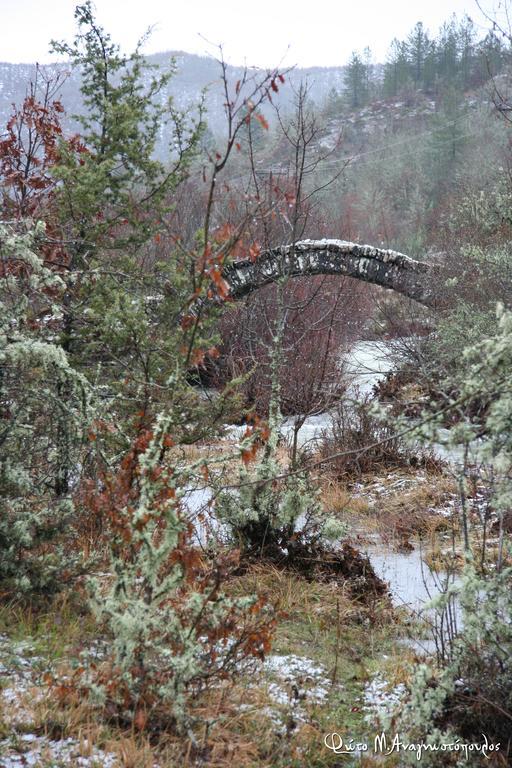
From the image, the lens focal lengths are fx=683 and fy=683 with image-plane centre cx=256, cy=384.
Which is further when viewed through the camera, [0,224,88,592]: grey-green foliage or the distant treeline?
the distant treeline

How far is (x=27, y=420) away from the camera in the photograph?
446 cm

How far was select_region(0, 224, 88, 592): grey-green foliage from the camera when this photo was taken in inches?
144

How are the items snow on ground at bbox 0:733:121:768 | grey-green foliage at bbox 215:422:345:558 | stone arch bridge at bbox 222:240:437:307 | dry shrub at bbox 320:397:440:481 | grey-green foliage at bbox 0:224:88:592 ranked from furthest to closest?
stone arch bridge at bbox 222:240:437:307
dry shrub at bbox 320:397:440:481
grey-green foliage at bbox 215:422:345:558
grey-green foliage at bbox 0:224:88:592
snow on ground at bbox 0:733:121:768

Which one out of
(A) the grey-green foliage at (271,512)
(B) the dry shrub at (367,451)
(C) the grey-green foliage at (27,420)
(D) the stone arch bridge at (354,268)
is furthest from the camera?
(D) the stone arch bridge at (354,268)

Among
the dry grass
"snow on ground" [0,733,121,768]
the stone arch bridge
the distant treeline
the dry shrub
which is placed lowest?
"snow on ground" [0,733,121,768]

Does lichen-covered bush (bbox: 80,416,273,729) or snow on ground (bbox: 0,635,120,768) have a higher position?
lichen-covered bush (bbox: 80,416,273,729)

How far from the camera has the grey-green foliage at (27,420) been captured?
144 inches

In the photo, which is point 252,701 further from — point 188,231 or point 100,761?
point 188,231

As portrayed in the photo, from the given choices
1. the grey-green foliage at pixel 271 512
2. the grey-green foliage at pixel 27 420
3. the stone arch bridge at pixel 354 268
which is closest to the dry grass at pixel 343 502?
the grey-green foliage at pixel 271 512

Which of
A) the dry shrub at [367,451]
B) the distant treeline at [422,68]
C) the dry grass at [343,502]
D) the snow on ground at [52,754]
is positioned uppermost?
the distant treeline at [422,68]

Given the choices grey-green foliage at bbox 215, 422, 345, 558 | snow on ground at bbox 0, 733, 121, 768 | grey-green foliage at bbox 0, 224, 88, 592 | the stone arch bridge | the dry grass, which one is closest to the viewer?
snow on ground at bbox 0, 733, 121, 768

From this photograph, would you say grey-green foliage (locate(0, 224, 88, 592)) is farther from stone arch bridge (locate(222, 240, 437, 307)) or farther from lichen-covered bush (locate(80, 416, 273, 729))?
stone arch bridge (locate(222, 240, 437, 307))

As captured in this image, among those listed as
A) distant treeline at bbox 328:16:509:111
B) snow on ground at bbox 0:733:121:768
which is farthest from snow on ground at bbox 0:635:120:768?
distant treeline at bbox 328:16:509:111

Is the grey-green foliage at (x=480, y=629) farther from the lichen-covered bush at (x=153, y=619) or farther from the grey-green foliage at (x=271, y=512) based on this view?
the grey-green foliage at (x=271, y=512)
